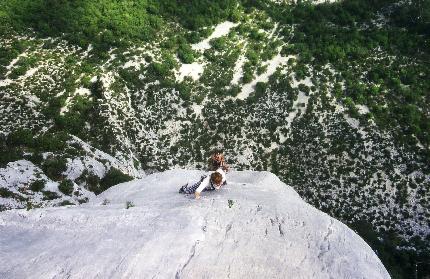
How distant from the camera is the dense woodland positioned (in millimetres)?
54250

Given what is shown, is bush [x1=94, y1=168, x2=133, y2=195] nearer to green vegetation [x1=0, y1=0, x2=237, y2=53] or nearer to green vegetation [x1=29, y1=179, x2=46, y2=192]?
green vegetation [x1=29, y1=179, x2=46, y2=192]

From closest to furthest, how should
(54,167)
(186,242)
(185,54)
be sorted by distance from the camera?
(186,242)
(54,167)
(185,54)

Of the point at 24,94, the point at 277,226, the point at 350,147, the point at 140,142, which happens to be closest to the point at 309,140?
the point at 350,147

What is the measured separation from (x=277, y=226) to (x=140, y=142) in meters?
40.1

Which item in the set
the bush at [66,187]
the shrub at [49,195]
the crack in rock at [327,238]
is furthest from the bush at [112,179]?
the crack in rock at [327,238]

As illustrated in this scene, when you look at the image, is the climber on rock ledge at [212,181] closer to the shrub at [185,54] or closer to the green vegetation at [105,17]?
the shrub at [185,54]

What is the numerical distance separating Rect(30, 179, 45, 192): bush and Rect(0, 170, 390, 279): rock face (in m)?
13.1

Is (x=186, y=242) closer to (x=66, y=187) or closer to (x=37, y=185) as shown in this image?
(x=37, y=185)

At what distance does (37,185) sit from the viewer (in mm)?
31797

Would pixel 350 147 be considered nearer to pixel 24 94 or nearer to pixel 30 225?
pixel 24 94

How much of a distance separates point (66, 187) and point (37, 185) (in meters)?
2.36

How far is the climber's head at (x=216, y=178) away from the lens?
886 inches

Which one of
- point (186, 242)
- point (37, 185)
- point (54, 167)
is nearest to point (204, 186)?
point (186, 242)

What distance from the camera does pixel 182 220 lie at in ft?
56.5
